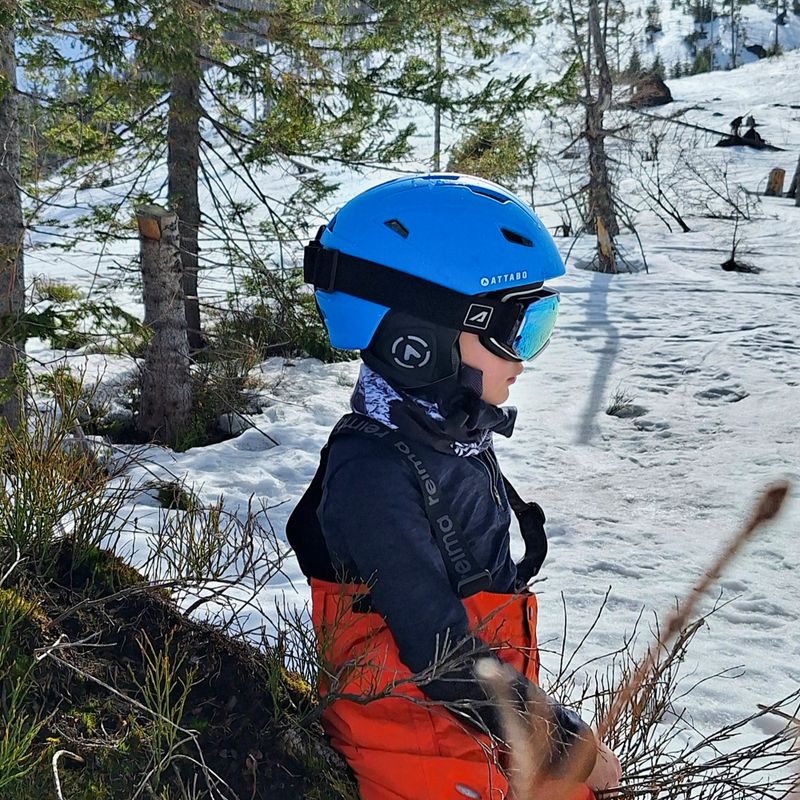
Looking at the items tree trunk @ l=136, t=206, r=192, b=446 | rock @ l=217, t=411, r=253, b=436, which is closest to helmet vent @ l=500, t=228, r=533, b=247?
tree trunk @ l=136, t=206, r=192, b=446

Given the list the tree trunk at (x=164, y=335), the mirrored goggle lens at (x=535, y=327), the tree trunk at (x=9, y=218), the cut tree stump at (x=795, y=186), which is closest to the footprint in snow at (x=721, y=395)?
the tree trunk at (x=164, y=335)

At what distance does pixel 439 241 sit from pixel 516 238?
0.21m

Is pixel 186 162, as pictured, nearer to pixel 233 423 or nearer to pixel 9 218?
pixel 233 423

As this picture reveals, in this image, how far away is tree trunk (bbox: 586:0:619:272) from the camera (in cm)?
1288

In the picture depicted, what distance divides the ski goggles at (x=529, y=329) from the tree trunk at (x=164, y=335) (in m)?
4.04

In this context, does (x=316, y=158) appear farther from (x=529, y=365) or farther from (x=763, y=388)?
(x=763, y=388)

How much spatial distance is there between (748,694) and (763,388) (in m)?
4.31

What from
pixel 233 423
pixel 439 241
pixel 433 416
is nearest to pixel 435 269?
pixel 439 241

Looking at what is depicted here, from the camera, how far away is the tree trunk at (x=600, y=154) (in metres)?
12.9

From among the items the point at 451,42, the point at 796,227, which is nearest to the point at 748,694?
the point at 451,42

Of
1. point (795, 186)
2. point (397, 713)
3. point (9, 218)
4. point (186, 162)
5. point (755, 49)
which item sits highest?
point (755, 49)

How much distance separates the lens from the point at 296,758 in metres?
1.92

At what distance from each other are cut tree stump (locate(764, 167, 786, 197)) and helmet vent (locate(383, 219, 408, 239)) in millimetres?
20976

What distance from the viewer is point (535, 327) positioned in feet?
6.60
